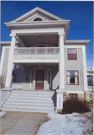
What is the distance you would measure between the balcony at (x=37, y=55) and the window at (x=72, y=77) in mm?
3086

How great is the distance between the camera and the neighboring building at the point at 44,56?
821 cm

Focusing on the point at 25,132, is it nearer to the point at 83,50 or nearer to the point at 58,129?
the point at 58,129

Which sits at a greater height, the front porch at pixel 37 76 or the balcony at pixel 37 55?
the balcony at pixel 37 55

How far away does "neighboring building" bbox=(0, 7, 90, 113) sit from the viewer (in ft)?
26.9

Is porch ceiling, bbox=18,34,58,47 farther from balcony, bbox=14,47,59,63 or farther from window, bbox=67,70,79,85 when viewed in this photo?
window, bbox=67,70,79,85

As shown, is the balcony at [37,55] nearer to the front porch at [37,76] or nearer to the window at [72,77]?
the front porch at [37,76]

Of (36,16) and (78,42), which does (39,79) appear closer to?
(78,42)

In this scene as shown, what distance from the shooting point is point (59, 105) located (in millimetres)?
5816

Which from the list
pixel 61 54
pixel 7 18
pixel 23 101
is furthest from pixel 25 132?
pixel 7 18

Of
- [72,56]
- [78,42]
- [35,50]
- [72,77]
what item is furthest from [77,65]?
[35,50]

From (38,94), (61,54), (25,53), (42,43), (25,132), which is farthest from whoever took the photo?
(42,43)

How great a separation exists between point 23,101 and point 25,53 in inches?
173

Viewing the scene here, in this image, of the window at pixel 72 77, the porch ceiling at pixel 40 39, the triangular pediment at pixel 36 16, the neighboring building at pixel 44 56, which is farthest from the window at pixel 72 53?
the triangular pediment at pixel 36 16

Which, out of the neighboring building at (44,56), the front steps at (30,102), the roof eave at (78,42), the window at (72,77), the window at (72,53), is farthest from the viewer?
the window at (72,53)
